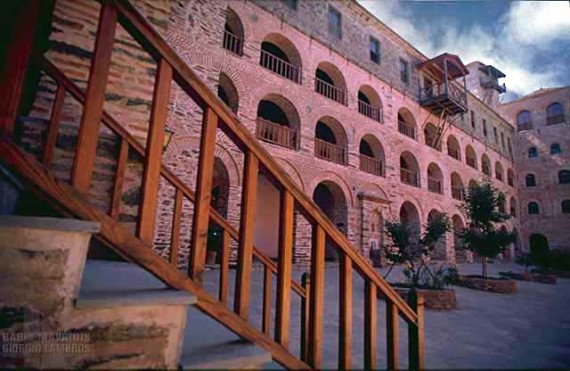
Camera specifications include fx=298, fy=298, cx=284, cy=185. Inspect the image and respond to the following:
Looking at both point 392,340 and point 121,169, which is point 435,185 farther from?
point 121,169

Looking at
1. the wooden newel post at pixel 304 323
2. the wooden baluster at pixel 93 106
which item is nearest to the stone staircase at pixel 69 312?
the wooden baluster at pixel 93 106

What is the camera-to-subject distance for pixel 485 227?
8.59m

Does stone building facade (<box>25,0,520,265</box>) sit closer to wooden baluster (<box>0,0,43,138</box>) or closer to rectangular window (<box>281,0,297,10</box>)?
rectangular window (<box>281,0,297,10</box>)

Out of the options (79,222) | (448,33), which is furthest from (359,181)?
(79,222)

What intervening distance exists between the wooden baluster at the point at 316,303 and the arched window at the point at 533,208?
2717cm

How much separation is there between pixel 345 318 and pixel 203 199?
3.22 ft

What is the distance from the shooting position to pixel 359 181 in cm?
1133

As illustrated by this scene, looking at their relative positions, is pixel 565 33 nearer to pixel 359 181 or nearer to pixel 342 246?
pixel 342 246

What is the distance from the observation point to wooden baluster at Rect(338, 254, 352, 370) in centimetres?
155

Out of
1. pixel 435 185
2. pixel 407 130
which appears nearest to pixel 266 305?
pixel 407 130

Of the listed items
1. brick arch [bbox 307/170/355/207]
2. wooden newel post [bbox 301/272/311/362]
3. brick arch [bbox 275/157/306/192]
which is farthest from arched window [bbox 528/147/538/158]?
wooden newel post [bbox 301/272/311/362]

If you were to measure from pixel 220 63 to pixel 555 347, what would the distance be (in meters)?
8.55

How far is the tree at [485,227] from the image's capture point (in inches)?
317

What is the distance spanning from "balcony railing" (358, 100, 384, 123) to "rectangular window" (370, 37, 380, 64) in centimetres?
233
